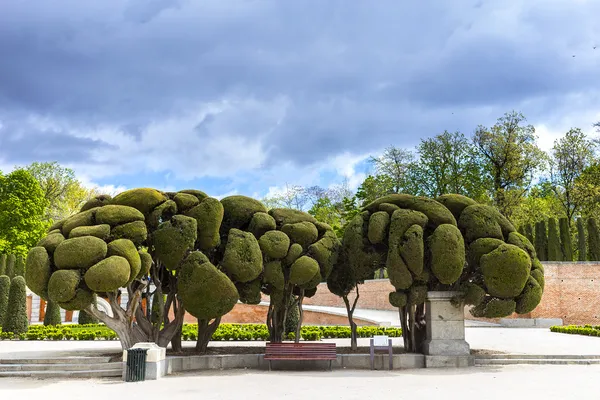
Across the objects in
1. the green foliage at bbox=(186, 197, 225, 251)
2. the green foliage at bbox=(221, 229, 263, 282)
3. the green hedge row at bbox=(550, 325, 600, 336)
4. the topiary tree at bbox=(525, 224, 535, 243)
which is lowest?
the green hedge row at bbox=(550, 325, 600, 336)

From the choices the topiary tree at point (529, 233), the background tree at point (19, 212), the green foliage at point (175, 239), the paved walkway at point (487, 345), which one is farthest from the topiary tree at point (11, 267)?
the topiary tree at point (529, 233)

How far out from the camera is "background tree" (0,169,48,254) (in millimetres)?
45844

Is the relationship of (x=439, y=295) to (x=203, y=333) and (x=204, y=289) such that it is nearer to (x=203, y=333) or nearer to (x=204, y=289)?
(x=204, y=289)

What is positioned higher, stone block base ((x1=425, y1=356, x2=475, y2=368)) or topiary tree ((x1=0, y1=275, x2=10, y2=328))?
topiary tree ((x1=0, y1=275, x2=10, y2=328))

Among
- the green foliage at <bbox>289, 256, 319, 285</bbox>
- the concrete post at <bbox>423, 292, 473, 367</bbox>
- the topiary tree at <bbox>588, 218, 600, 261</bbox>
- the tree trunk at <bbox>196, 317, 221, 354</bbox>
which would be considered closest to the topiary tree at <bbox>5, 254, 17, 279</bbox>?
the tree trunk at <bbox>196, 317, 221, 354</bbox>

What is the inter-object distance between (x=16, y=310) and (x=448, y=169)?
120 ft

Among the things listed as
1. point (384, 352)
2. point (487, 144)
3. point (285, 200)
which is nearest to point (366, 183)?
point (487, 144)

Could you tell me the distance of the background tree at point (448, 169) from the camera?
1874 inches

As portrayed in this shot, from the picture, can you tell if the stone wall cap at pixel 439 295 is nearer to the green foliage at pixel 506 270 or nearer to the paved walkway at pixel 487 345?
the green foliage at pixel 506 270

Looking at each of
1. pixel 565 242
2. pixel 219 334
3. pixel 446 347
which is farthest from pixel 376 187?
pixel 446 347

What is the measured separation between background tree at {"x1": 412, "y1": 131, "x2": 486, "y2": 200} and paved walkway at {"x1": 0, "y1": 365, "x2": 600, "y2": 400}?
33164 mm

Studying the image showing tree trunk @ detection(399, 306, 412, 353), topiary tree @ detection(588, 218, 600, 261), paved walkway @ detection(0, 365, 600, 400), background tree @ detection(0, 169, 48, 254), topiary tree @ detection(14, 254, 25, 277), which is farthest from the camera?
background tree @ detection(0, 169, 48, 254)

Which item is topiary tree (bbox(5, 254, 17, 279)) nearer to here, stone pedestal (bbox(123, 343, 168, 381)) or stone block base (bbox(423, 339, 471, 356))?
stone pedestal (bbox(123, 343, 168, 381))

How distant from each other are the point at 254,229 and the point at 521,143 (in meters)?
36.9
